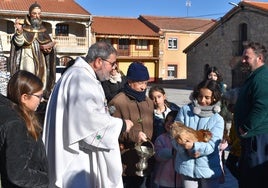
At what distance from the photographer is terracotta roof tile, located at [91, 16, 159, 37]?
4619cm

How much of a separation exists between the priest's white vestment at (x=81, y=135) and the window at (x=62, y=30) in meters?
40.3

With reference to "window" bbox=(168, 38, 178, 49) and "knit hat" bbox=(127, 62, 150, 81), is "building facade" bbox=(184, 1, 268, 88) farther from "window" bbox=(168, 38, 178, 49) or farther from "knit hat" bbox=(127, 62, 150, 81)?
"knit hat" bbox=(127, 62, 150, 81)

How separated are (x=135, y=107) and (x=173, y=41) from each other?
46.2 metres

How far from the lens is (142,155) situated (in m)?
4.66

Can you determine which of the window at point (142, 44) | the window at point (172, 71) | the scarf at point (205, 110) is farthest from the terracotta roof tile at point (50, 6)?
the scarf at point (205, 110)

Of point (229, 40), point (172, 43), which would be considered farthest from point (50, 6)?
point (229, 40)

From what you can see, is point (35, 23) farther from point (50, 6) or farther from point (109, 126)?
point (50, 6)

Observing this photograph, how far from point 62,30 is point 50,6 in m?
2.47

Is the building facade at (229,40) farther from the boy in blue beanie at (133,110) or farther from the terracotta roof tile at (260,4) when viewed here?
the boy in blue beanie at (133,110)

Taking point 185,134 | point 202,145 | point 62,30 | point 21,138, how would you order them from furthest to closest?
point 62,30, point 202,145, point 185,134, point 21,138

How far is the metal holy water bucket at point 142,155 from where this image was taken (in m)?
4.64

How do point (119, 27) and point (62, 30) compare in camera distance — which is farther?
point (119, 27)

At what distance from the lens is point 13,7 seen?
4091 cm

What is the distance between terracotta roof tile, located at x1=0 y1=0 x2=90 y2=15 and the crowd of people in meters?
36.9
